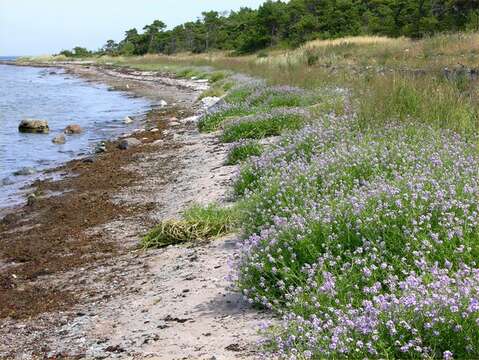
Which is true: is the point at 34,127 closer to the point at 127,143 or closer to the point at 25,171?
the point at 127,143

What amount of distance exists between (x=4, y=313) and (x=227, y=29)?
8572 centimetres

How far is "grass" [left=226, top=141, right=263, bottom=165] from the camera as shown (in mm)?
11336

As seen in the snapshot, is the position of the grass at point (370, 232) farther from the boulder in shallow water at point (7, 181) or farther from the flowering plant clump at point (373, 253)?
the boulder in shallow water at point (7, 181)

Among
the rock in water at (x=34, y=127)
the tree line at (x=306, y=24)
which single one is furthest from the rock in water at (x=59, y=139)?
the tree line at (x=306, y=24)

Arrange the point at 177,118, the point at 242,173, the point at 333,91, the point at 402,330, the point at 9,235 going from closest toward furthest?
the point at 402,330 → the point at 242,173 → the point at 9,235 → the point at 333,91 → the point at 177,118

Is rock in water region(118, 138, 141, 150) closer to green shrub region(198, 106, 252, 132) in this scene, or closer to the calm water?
the calm water

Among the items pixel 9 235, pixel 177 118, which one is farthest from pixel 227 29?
pixel 9 235

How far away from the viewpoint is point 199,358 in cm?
433

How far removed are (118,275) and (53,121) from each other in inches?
929

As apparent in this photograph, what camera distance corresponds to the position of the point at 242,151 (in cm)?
1159

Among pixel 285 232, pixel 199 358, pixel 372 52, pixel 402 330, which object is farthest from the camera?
pixel 372 52

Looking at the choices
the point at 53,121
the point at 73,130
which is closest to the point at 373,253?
the point at 73,130

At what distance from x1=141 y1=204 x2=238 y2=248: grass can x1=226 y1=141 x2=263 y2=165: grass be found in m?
3.13

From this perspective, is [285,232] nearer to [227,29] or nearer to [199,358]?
[199,358]
